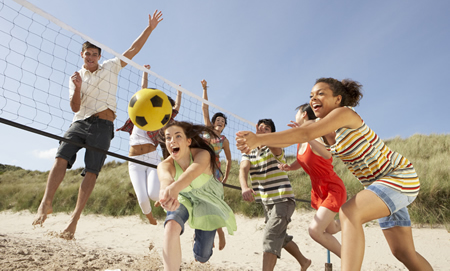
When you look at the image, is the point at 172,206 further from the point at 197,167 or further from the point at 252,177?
the point at 252,177

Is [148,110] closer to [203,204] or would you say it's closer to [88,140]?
[88,140]

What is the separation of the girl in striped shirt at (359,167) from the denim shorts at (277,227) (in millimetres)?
1137

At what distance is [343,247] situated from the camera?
1877mm

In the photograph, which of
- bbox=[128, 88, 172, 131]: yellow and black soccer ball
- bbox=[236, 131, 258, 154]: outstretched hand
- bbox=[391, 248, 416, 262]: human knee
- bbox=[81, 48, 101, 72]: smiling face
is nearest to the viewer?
bbox=[236, 131, 258, 154]: outstretched hand

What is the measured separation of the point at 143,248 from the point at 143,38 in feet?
14.4

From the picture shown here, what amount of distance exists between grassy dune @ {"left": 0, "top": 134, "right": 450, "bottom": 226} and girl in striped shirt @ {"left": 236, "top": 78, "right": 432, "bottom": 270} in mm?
4868

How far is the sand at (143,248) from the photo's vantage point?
142 inches

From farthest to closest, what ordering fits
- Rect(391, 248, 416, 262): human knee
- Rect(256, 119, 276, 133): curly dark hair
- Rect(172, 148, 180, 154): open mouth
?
Rect(256, 119, 276, 133): curly dark hair → Rect(172, 148, 180, 154): open mouth → Rect(391, 248, 416, 262): human knee

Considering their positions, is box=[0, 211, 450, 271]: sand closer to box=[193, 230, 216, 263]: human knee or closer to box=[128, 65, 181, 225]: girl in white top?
box=[128, 65, 181, 225]: girl in white top

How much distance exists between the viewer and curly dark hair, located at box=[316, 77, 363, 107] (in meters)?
2.43

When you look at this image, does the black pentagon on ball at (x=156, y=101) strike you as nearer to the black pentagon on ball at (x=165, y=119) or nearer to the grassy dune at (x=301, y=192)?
the black pentagon on ball at (x=165, y=119)

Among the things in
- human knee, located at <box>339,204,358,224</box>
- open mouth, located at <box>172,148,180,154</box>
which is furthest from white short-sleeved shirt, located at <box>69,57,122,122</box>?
human knee, located at <box>339,204,358,224</box>

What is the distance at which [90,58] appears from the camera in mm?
3566

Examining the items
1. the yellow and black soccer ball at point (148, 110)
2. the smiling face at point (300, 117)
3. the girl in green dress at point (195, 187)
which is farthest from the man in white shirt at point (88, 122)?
the smiling face at point (300, 117)
